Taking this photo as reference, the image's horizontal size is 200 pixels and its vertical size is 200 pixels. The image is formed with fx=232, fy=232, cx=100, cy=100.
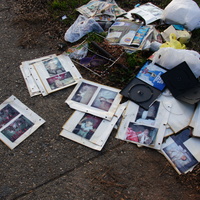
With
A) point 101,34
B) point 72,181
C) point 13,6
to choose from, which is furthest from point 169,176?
point 13,6

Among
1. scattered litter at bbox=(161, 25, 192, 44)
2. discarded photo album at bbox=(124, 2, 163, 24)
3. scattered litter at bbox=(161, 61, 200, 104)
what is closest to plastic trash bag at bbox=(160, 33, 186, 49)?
scattered litter at bbox=(161, 25, 192, 44)

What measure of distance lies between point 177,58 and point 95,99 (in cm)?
97

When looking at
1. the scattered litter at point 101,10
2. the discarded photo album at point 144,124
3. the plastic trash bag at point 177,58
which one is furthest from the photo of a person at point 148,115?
the scattered litter at point 101,10

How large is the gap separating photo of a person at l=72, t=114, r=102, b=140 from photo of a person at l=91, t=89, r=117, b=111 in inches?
5.8

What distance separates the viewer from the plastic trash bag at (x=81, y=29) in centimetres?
305

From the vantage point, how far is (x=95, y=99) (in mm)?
2469

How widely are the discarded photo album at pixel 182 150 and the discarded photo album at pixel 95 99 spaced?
24.2 inches

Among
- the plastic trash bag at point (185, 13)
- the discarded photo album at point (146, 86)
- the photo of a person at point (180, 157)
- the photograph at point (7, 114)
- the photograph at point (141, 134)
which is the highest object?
the plastic trash bag at point (185, 13)

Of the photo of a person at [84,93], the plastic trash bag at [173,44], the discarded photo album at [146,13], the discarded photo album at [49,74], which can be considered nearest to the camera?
the photo of a person at [84,93]

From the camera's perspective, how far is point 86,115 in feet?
7.68

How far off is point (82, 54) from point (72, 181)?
5.10 ft

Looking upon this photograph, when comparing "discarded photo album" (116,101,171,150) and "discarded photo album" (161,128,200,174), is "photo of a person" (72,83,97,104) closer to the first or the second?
"discarded photo album" (116,101,171,150)

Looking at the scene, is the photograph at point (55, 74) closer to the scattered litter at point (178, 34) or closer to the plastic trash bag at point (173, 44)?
the plastic trash bag at point (173, 44)

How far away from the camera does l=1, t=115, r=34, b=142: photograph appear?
2207mm
